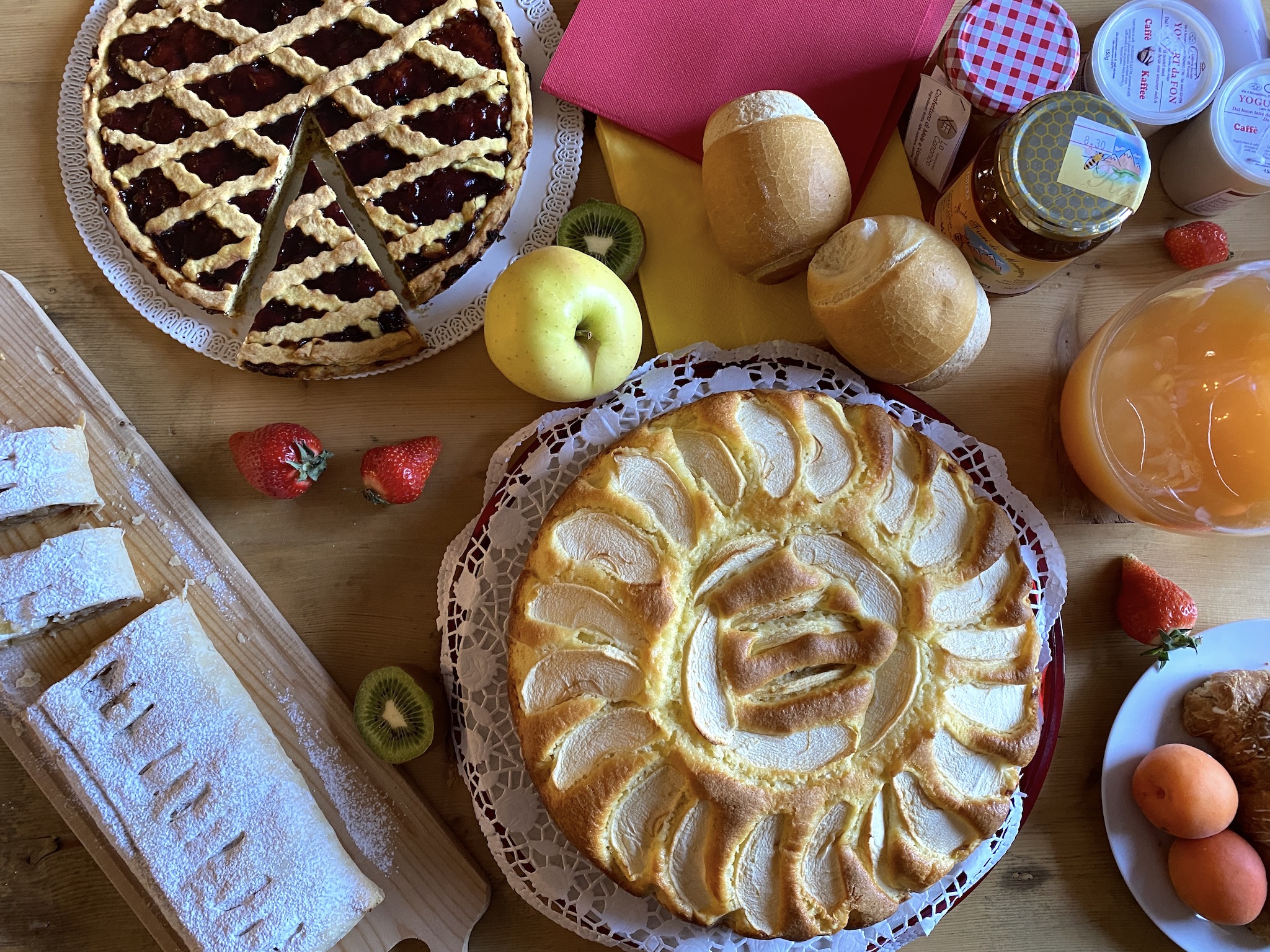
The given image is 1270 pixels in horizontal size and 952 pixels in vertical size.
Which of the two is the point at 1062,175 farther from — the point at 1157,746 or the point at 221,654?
the point at 221,654

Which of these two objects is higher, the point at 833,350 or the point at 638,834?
the point at 833,350

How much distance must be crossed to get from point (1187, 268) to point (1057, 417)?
1.49ft

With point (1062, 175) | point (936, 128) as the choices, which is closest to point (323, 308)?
point (936, 128)

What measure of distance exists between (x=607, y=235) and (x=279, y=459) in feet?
2.65

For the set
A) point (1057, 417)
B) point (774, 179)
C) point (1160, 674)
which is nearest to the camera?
point (774, 179)

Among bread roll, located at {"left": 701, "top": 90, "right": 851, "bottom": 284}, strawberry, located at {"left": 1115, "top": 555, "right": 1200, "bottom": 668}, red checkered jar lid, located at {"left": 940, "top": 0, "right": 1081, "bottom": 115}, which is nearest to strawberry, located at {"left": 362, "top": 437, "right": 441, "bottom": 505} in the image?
bread roll, located at {"left": 701, "top": 90, "right": 851, "bottom": 284}

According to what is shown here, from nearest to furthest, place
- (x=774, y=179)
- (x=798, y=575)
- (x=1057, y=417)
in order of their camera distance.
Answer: (x=798, y=575)
(x=774, y=179)
(x=1057, y=417)

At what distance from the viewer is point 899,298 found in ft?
4.68

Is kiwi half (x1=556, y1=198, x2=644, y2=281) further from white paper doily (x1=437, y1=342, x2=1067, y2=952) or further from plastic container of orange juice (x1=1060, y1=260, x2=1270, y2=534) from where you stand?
plastic container of orange juice (x1=1060, y1=260, x2=1270, y2=534)

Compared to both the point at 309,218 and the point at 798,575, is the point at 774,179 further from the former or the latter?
the point at 309,218

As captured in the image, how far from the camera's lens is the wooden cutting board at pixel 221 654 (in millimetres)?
1565

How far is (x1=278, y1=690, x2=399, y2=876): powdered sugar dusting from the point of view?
1.58 metres

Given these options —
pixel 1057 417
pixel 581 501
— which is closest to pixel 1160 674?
pixel 1057 417

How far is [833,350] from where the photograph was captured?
1707 millimetres
